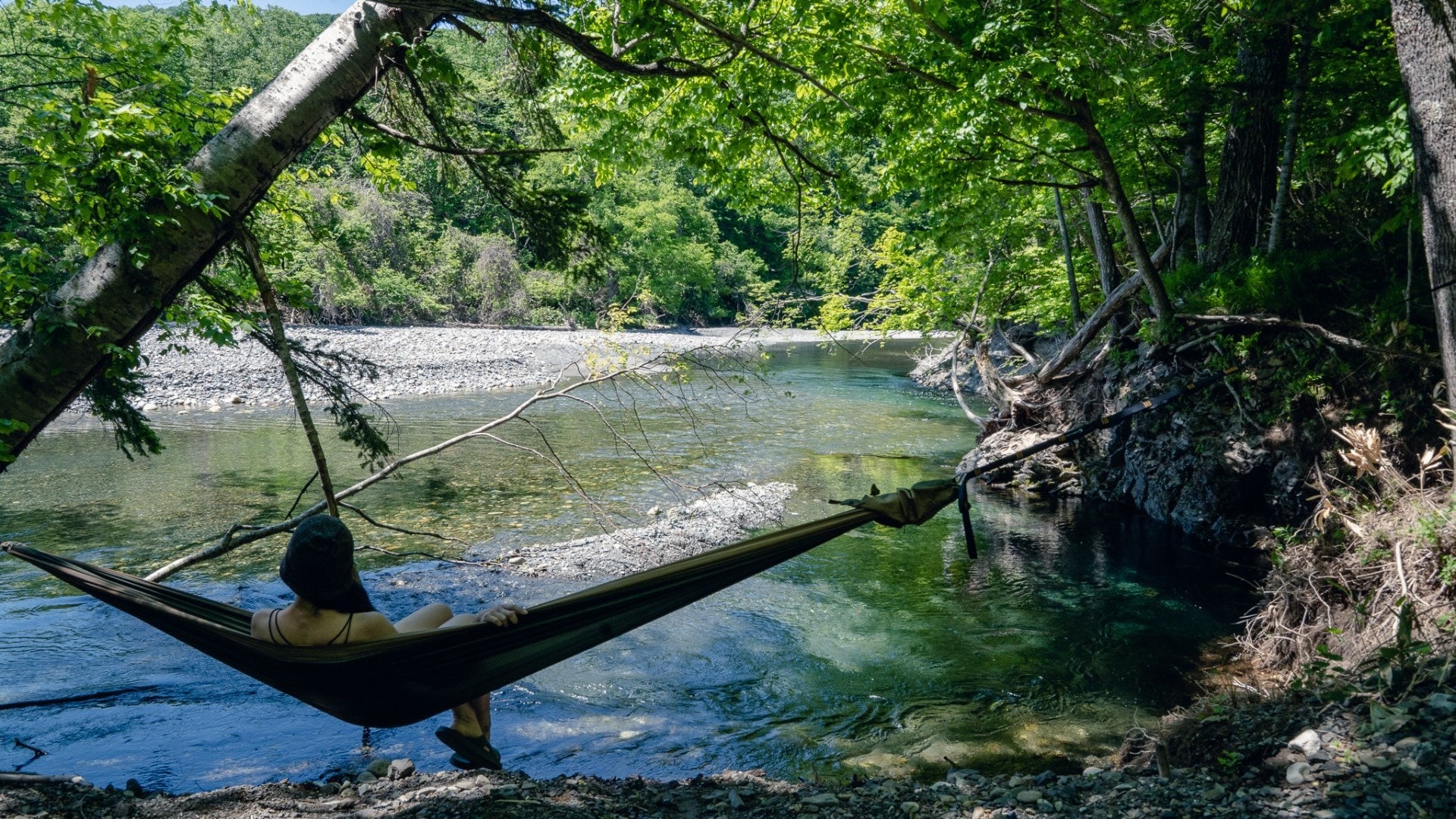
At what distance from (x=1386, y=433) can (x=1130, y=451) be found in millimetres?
3525

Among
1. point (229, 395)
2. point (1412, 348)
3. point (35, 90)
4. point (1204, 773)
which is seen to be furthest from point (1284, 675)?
point (229, 395)

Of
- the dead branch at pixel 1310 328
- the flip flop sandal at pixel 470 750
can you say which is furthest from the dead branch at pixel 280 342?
the dead branch at pixel 1310 328

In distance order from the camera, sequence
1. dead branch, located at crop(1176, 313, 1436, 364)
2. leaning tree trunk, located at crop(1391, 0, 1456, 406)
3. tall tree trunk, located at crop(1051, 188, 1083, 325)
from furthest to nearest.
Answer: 1. tall tree trunk, located at crop(1051, 188, 1083, 325)
2. dead branch, located at crop(1176, 313, 1436, 364)
3. leaning tree trunk, located at crop(1391, 0, 1456, 406)

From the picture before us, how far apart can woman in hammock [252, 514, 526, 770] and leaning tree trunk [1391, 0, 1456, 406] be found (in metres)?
4.31

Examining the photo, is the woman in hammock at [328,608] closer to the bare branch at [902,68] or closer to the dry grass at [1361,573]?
the dry grass at [1361,573]

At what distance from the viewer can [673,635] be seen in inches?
245

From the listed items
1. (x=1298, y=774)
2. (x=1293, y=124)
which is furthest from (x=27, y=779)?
(x=1293, y=124)

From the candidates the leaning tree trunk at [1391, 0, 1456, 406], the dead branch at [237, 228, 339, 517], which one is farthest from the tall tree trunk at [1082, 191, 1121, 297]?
the dead branch at [237, 228, 339, 517]

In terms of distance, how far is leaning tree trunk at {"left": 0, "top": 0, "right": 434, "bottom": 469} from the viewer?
257 cm

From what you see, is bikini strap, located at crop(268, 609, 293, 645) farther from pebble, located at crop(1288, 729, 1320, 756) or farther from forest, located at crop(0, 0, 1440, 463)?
pebble, located at crop(1288, 729, 1320, 756)

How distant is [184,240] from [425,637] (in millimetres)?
1541

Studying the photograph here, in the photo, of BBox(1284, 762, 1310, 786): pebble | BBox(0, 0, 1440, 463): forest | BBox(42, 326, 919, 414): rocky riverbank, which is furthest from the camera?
BBox(42, 326, 919, 414): rocky riverbank

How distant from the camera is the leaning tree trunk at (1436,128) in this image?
12.0 feet

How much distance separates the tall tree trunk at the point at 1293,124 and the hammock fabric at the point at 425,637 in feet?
→ 20.5
